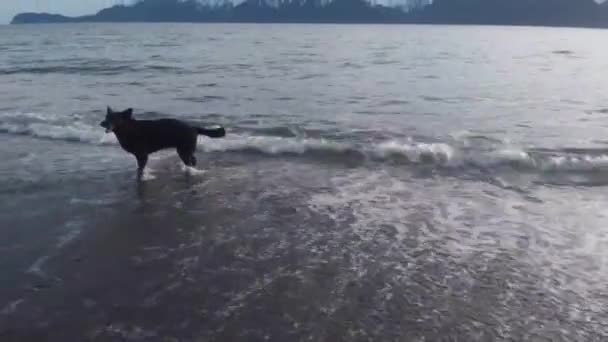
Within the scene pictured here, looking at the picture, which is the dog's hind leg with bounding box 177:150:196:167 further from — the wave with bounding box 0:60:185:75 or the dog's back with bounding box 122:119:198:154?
the wave with bounding box 0:60:185:75

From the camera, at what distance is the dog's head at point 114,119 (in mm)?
8227

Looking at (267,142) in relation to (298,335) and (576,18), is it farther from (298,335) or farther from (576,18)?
(576,18)

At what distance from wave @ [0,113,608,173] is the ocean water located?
5cm

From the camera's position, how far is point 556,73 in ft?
85.4

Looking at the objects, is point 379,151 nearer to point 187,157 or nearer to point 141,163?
point 187,157

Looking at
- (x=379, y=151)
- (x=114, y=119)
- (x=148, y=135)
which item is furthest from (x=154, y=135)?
(x=379, y=151)

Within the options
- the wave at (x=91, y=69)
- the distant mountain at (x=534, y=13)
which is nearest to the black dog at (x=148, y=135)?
the wave at (x=91, y=69)

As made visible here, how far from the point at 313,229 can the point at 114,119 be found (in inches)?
149

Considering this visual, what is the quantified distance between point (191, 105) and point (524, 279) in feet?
42.5

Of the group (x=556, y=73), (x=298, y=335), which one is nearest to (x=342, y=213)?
(x=298, y=335)

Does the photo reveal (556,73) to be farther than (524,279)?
Yes

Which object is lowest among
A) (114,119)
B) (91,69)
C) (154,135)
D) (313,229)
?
(313,229)

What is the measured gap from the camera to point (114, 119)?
27.2 feet

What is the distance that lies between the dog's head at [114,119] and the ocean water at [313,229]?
89 cm
